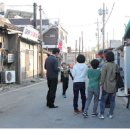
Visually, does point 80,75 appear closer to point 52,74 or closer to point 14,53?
point 52,74

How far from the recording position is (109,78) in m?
10.7

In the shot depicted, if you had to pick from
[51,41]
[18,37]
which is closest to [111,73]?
[18,37]

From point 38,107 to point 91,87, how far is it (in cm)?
294

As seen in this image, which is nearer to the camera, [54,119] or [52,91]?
[54,119]

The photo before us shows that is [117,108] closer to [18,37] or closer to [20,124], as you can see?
[20,124]

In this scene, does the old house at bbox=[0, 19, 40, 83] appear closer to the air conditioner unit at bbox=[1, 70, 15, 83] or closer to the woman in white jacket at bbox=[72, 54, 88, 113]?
the air conditioner unit at bbox=[1, 70, 15, 83]

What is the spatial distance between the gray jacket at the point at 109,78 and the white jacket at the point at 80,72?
3.23 ft

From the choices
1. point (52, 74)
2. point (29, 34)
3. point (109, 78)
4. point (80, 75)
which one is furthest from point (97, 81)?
point (29, 34)

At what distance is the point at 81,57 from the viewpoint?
1173 centimetres

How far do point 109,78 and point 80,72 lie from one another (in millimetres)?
1215

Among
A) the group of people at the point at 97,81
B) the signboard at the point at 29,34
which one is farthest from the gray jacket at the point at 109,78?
the signboard at the point at 29,34

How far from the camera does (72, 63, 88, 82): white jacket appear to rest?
1166 cm

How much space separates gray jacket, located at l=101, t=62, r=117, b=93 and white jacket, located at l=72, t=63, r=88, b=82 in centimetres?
98

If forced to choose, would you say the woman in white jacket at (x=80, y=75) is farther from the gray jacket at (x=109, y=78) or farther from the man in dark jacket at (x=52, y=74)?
the man in dark jacket at (x=52, y=74)
